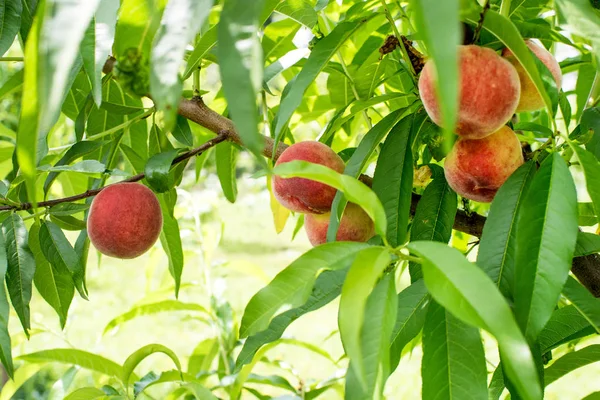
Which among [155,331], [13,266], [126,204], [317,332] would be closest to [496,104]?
[126,204]

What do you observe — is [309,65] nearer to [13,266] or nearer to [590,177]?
[590,177]

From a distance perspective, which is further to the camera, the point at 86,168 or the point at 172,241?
the point at 172,241

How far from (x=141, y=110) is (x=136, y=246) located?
0.18 meters

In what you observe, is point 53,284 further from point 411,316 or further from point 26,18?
point 411,316

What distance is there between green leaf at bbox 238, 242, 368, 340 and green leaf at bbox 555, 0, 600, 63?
22 cm

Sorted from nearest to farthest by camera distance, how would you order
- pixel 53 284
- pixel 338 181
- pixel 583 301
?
1. pixel 338 181
2. pixel 583 301
3. pixel 53 284

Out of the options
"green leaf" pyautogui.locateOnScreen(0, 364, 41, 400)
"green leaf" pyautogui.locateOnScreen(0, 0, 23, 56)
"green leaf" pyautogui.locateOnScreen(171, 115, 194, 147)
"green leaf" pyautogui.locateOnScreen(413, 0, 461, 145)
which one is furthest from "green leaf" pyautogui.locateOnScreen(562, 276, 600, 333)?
"green leaf" pyautogui.locateOnScreen(0, 364, 41, 400)

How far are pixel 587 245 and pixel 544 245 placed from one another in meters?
0.12

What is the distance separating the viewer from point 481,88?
62cm

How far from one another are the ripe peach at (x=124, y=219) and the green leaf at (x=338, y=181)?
1.32 ft

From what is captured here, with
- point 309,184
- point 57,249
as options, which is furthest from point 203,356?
point 309,184

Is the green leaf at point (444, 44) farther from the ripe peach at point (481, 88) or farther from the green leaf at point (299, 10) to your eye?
the green leaf at point (299, 10)

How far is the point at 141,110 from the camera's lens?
0.91m

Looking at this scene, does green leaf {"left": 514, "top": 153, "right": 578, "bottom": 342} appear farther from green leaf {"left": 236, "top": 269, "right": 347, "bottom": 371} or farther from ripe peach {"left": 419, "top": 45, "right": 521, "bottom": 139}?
green leaf {"left": 236, "top": 269, "right": 347, "bottom": 371}
